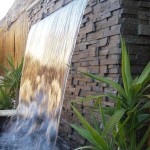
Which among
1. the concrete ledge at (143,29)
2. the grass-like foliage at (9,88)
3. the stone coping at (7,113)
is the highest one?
the concrete ledge at (143,29)

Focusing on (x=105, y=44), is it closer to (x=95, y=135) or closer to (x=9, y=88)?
(x=95, y=135)

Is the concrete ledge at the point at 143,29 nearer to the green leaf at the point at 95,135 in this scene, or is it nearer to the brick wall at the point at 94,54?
the brick wall at the point at 94,54

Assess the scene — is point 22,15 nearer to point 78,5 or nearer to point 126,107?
point 78,5

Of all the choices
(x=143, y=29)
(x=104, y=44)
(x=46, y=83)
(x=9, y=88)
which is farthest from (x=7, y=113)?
(x=143, y=29)

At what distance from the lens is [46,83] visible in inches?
140

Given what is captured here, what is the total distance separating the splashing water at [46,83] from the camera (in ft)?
9.99

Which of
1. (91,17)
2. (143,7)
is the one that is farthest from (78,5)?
(143,7)

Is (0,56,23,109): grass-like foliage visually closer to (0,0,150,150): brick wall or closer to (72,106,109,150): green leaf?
(0,0,150,150): brick wall

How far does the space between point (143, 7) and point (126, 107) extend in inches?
38.5

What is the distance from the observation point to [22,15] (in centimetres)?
648

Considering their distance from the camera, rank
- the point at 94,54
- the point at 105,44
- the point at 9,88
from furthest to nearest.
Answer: the point at 9,88, the point at 94,54, the point at 105,44

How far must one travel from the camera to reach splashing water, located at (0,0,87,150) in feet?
9.99

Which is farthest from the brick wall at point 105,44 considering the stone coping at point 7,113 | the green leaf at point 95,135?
the stone coping at point 7,113

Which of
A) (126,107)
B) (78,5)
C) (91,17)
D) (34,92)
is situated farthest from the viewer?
(34,92)
